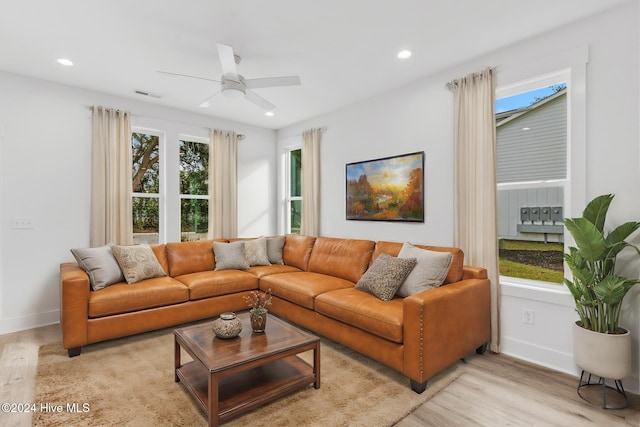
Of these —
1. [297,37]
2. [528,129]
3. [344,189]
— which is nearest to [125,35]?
[297,37]

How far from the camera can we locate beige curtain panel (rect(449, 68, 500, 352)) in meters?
2.99

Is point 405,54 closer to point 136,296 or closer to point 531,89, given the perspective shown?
point 531,89

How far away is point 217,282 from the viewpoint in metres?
3.80

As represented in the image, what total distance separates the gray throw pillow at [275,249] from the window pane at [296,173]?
3.67 feet

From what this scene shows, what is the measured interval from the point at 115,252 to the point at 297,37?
9.40 ft

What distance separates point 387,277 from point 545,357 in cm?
142

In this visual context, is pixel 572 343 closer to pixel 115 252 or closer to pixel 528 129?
pixel 528 129

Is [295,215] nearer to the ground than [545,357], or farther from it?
farther from it

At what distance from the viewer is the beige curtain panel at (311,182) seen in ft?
16.5

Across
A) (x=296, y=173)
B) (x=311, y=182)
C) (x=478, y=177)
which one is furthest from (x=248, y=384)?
(x=296, y=173)

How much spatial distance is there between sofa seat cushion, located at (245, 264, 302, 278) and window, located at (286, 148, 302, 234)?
3.89 ft

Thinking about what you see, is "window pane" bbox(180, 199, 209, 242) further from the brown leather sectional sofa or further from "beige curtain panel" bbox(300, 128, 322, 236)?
"beige curtain panel" bbox(300, 128, 322, 236)

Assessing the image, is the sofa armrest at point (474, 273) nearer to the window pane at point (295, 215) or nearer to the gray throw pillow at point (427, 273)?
the gray throw pillow at point (427, 273)

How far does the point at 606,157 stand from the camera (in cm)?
246
